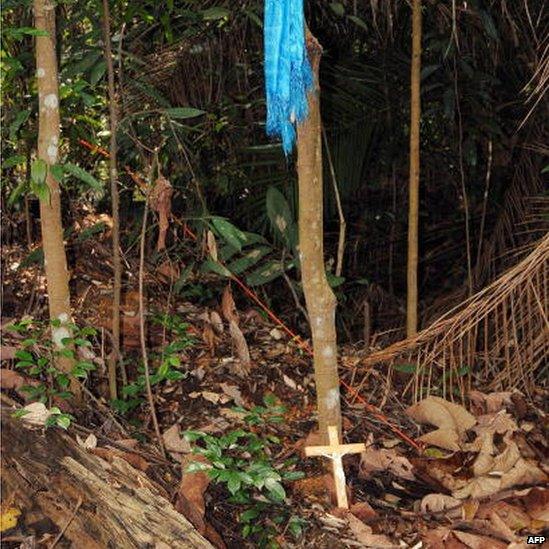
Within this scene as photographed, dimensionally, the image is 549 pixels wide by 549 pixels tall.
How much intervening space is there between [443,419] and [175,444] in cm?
103

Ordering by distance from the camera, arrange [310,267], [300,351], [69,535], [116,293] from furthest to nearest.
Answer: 1. [300,351]
2. [116,293]
3. [310,267]
4. [69,535]

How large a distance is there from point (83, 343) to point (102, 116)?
80.8 inches

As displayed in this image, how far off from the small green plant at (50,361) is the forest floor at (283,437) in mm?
64

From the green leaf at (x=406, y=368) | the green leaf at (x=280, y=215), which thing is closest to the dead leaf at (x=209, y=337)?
the green leaf at (x=280, y=215)

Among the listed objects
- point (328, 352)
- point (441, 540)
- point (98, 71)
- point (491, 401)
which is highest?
point (98, 71)

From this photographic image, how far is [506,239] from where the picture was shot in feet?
15.5

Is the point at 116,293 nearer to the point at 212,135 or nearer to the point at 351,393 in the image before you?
the point at 351,393

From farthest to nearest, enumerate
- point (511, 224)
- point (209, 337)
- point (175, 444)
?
point (511, 224) → point (209, 337) → point (175, 444)

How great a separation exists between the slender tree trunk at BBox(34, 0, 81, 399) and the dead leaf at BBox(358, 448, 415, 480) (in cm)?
113

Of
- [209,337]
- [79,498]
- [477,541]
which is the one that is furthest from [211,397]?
[477,541]

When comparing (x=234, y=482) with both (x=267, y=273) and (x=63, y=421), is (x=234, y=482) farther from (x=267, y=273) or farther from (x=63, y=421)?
(x=267, y=273)

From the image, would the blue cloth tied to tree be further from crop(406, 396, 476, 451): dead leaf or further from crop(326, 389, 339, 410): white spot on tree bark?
crop(406, 396, 476, 451): dead leaf

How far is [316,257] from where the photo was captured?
2982 mm

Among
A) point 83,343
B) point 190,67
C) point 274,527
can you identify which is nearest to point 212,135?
point 190,67
